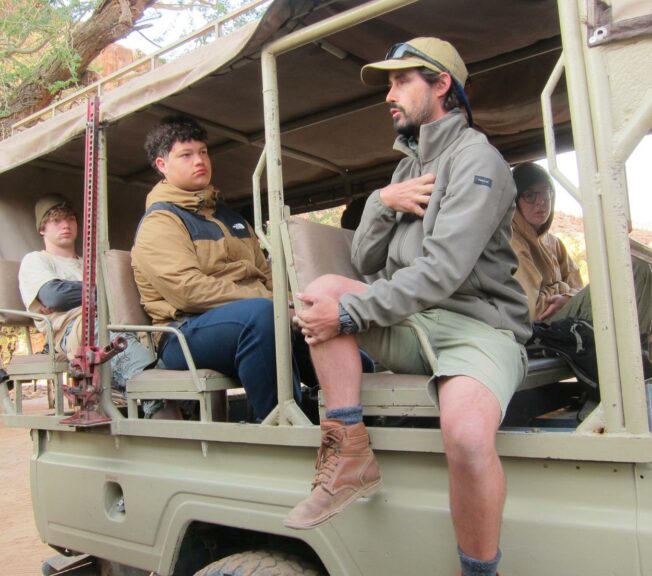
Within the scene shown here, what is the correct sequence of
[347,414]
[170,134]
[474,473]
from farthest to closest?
[170,134], [347,414], [474,473]

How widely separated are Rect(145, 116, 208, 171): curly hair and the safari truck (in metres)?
0.08

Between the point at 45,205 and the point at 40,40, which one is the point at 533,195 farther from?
the point at 40,40

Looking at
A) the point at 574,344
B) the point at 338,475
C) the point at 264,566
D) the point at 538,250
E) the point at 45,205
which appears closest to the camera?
the point at 338,475

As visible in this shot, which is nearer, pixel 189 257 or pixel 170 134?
pixel 189 257

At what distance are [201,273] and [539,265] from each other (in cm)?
195

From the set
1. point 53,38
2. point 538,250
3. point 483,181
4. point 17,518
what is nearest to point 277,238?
point 483,181

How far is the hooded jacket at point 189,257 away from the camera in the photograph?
10.0ft

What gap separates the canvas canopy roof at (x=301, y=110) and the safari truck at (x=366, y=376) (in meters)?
0.01

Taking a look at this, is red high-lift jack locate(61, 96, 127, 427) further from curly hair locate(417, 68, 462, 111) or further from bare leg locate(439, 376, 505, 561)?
bare leg locate(439, 376, 505, 561)

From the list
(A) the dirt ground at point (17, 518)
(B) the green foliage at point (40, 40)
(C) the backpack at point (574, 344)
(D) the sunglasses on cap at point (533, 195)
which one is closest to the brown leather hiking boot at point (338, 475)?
(C) the backpack at point (574, 344)

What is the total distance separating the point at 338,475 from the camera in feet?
6.64

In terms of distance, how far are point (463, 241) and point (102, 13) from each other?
10595 mm

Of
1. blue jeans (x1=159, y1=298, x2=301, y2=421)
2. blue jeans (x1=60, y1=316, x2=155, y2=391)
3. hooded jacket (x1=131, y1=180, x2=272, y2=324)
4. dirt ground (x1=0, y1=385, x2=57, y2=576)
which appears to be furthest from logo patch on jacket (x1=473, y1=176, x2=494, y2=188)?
dirt ground (x1=0, y1=385, x2=57, y2=576)

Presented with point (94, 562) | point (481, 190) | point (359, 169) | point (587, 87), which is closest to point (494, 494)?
point (481, 190)
